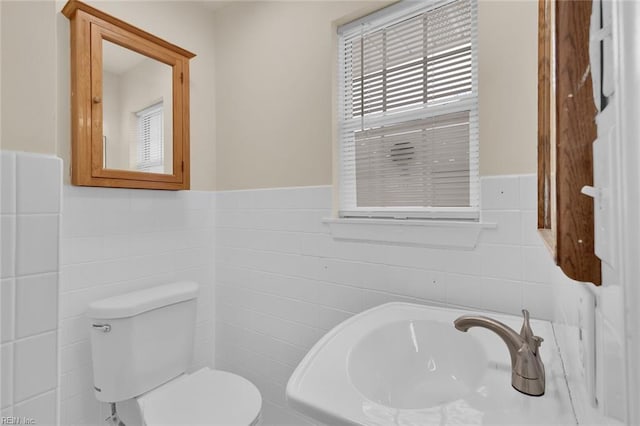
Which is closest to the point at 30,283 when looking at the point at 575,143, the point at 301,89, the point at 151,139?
the point at 575,143

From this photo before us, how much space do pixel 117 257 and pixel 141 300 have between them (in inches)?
11.1

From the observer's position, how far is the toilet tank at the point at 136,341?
53.7 inches

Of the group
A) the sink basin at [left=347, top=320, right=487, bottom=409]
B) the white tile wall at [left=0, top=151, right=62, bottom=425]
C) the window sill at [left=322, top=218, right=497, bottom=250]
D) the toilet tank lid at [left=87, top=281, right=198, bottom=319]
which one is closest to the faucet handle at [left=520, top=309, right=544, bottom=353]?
the sink basin at [left=347, top=320, right=487, bottom=409]

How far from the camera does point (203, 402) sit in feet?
4.45

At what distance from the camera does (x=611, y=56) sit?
0.22 metres

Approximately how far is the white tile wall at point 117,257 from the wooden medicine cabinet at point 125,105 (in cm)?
12

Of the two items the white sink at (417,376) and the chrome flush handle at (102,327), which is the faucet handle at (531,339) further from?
the chrome flush handle at (102,327)

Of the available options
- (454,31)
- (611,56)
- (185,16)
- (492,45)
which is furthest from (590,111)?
(185,16)

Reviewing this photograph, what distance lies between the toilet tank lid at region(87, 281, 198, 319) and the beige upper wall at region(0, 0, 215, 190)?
0.58m

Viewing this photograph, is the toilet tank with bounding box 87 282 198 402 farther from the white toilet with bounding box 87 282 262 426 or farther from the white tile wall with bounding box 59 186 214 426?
the white tile wall with bounding box 59 186 214 426

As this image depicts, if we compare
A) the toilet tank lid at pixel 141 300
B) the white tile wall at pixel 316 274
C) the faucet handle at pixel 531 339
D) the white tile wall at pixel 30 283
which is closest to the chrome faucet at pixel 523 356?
the faucet handle at pixel 531 339

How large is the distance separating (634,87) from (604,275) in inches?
5.8

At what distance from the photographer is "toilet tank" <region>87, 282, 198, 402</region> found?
4.48 feet

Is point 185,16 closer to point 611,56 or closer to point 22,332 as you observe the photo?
point 22,332
